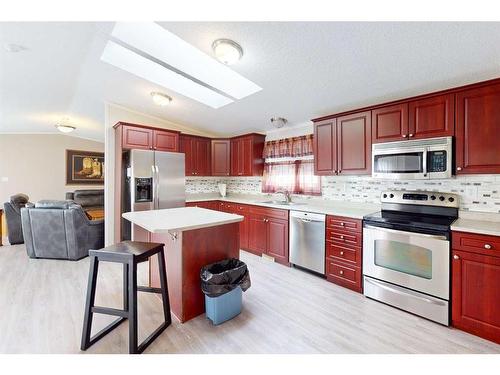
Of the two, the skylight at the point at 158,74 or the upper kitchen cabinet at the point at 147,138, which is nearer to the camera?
the skylight at the point at 158,74

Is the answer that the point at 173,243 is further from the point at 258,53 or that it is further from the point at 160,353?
the point at 258,53

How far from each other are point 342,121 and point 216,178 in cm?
300

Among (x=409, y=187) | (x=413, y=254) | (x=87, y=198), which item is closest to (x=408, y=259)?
(x=413, y=254)

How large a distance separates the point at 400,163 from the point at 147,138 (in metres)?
3.49

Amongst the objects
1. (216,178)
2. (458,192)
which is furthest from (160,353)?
(216,178)

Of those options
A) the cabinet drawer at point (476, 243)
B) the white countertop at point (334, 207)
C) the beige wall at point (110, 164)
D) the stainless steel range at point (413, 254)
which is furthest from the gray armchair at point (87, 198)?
the cabinet drawer at point (476, 243)

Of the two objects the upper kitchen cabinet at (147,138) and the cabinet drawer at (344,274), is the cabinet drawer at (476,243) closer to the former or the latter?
the cabinet drawer at (344,274)

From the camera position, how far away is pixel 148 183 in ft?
11.7

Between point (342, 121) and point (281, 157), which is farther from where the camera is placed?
point (281, 157)

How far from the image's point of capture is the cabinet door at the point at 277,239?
11.0ft

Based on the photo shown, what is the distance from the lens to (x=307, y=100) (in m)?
2.97

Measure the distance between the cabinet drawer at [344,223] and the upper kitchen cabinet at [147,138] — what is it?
9.13 ft

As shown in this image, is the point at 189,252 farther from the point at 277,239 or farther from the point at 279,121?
the point at 279,121
